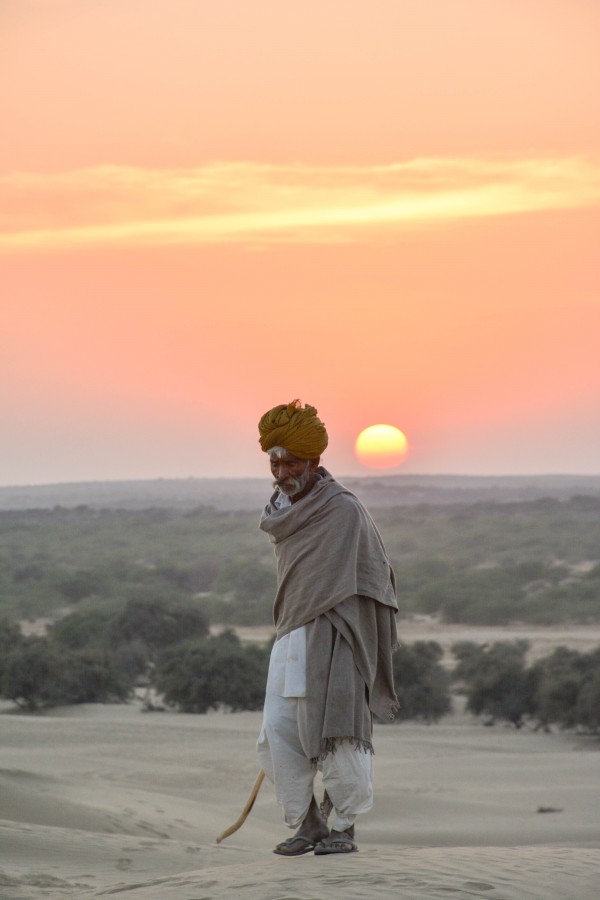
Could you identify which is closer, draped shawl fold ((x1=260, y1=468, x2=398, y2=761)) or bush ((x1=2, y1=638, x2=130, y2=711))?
draped shawl fold ((x1=260, y1=468, x2=398, y2=761))

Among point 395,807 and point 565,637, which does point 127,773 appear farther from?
point 565,637

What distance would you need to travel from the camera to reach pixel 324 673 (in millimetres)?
6102

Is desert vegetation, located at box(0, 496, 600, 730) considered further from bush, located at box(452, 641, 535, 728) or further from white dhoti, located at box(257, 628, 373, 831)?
white dhoti, located at box(257, 628, 373, 831)

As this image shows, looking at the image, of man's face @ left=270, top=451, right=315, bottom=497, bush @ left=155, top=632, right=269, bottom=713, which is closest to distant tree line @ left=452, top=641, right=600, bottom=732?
bush @ left=155, top=632, right=269, bottom=713

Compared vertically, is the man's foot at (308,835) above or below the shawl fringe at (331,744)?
below

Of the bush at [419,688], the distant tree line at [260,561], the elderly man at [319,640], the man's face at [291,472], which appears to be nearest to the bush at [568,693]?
the bush at [419,688]

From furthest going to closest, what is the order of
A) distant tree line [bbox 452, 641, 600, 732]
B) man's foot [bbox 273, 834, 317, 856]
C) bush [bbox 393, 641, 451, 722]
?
bush [bbox 393, 641, 451, 722] < distant tree line [bbox 452, 641, 600, 732] < man's foot [bbox 273, 834, 317, 856]

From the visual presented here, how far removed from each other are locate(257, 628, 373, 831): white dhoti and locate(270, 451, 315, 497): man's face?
26.9 inches

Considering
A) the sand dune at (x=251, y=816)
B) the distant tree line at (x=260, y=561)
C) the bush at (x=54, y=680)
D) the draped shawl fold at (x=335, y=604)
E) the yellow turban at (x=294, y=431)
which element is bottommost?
the sand dune at (x=251, y=816)

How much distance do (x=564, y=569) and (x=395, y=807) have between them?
1417 inches

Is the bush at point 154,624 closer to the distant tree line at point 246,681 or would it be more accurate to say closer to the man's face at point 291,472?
the distant tree line at point 246,681

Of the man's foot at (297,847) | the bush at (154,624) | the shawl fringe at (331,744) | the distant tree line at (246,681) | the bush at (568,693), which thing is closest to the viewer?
the shawl fringe at (331,744)

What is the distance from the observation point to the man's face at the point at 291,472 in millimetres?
6270

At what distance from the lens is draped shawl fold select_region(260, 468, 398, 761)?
6.07m
